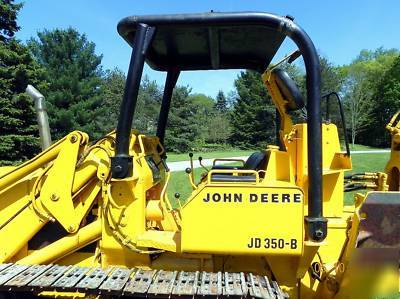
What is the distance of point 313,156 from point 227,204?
72 cm

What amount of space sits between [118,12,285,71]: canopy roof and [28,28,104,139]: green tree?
2883 centimetres

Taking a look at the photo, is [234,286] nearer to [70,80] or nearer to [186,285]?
[186,285]

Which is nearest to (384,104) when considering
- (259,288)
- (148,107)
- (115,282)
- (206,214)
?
(148,107)

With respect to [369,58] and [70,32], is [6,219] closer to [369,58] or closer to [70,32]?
[70,32]

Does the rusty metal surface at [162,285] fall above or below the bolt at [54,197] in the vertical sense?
below

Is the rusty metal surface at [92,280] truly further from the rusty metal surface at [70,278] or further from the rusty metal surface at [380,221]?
the rusty metal surface at [380,221]

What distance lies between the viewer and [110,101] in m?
47.9

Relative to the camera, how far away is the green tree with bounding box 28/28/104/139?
106ft

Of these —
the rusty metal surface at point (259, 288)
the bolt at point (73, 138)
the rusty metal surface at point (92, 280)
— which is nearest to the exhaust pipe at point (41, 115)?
the bolt at point (73, 138)

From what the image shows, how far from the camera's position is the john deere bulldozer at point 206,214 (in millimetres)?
3078

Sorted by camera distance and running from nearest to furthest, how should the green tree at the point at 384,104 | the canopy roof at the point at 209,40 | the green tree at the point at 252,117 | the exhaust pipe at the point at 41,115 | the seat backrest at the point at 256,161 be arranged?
the canopy roof at the point at 209,40, the seat backrest at the point at 256,161, the exhaust pipe at the point at 41,115, the green tree at the point at 252,117, the green tree at the point at 384,104

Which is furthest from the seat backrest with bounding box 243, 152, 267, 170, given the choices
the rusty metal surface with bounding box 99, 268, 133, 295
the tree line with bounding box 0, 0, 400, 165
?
the tree line with bounding box 0, 0, 400, 165

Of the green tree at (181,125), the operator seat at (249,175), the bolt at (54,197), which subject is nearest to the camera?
the operator seat at (249,175)

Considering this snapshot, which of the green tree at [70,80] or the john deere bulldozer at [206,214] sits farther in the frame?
the green tree at [70,80]
